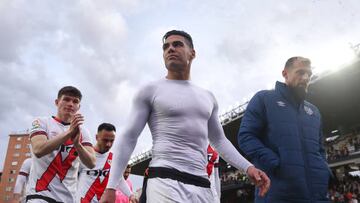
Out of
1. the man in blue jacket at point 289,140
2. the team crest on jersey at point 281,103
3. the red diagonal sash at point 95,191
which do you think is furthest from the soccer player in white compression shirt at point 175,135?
the red diagonal sash at point 95,191

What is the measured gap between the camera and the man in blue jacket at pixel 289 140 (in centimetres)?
322

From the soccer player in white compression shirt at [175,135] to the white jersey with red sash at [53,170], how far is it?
5.64 ft

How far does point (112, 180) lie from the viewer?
2197 millimetres

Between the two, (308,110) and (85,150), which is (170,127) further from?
(308,110)

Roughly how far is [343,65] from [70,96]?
23.3 m

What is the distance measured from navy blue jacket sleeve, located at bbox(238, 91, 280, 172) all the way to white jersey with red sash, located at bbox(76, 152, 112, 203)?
301 cm

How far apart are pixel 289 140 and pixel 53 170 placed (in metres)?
2.36

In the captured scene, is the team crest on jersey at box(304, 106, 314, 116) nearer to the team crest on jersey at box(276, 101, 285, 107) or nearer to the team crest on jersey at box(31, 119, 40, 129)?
the team crest on jersey at box(276, 101, 285, 107)

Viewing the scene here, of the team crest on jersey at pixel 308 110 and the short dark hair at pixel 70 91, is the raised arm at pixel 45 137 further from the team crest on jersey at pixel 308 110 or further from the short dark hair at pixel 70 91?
the team crest on jersey at pixel 308 110

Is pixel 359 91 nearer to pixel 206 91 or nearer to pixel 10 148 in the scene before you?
pixel 206 91

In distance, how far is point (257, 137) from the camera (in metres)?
3.62

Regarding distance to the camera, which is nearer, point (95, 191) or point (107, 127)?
point (95, 191)

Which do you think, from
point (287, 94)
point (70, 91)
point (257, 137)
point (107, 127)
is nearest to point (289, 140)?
point (257, 137)

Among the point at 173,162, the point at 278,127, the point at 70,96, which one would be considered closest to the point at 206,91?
the point at 173,162
